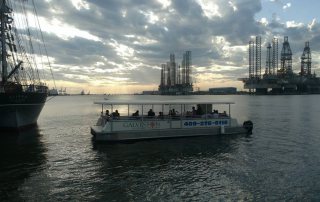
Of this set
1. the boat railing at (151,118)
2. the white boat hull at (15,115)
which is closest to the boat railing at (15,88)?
the white boat hull at (15,115)

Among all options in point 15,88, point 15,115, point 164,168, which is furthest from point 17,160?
point 15,88

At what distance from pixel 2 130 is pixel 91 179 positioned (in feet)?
76.5

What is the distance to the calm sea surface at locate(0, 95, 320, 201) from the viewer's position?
48.3ft

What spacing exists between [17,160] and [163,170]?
10151mm

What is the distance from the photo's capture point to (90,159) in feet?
71.7

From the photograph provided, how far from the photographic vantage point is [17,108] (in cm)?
3512

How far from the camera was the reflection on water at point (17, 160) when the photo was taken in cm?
1576

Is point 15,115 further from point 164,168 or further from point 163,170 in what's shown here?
point 163,170

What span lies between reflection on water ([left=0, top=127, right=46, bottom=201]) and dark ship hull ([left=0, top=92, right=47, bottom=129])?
2.25m

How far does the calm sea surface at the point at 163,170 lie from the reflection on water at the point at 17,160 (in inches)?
1.9

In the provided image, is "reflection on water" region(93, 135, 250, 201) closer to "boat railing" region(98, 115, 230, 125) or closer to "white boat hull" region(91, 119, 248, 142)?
"white boat hull" region(91, 119, 248, 142)

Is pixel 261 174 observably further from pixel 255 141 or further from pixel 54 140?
pixel 54 140

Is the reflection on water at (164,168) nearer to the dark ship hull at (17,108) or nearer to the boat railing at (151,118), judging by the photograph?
the boat railing at (151,118)

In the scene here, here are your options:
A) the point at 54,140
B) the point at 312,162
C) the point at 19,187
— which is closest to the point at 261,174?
the point at 312,162
